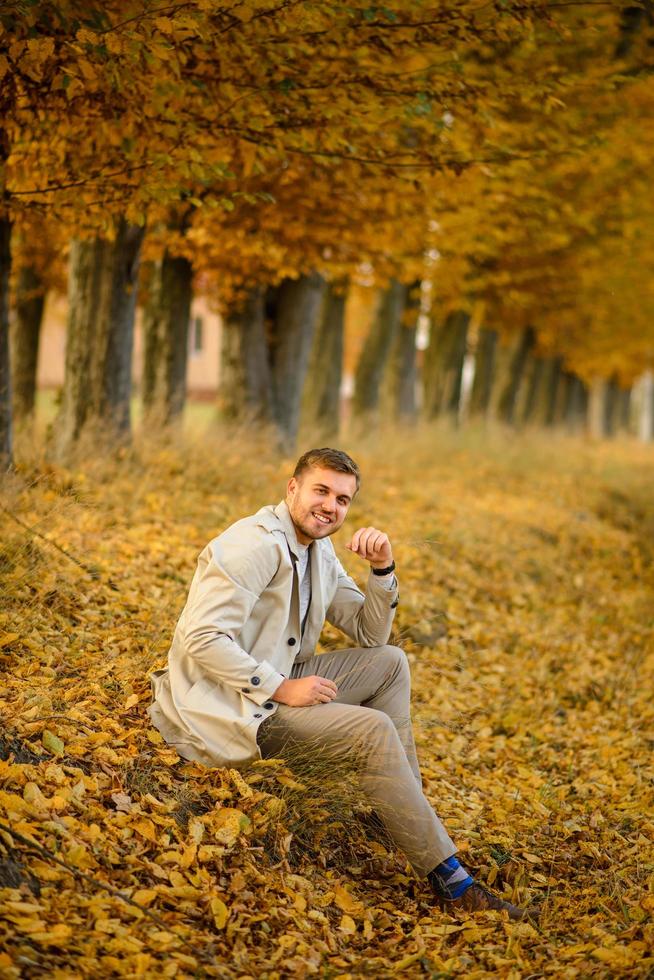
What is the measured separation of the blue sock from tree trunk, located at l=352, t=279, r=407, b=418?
12909mm

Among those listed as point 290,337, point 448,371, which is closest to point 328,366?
point 290,337

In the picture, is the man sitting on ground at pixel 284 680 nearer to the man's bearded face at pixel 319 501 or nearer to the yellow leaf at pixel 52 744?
the man's bearded face at pixel 319 501

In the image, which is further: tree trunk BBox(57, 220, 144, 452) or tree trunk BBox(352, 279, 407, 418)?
tree trunk BBox(352, 279, 407, 418)

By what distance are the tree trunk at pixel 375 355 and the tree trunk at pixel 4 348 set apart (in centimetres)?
986

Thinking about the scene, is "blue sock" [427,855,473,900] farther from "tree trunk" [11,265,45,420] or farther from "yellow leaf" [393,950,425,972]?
"tree trunk" [11,265,45,420]

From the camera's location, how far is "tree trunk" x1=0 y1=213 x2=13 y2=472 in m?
7.17

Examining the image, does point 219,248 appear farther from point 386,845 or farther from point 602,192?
point 602,192

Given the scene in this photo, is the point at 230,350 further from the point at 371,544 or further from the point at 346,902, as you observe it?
the point at 346,902

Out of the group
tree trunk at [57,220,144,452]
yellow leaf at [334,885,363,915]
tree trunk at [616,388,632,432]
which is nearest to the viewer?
yellow leaf at [334,885,363,915]

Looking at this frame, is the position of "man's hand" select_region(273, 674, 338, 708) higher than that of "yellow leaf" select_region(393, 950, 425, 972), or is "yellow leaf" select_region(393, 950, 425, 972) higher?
"man's hand" select_region(273, 674, 338, 708)

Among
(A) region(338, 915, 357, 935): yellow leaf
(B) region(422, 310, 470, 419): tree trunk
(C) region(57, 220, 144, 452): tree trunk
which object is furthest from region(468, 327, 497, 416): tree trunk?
(A) region(338, 915, 357, 935): yellow leaf

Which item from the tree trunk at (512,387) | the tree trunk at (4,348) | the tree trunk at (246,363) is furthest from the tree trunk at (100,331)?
the tree trunk at (512,387)

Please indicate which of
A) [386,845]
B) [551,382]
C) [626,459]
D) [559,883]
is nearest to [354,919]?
[386,845]

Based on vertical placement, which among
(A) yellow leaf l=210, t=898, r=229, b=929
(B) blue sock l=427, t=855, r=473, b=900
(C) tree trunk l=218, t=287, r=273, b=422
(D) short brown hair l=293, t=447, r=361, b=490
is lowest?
(B) blue sock l=427, t=855, r=473, b=900
